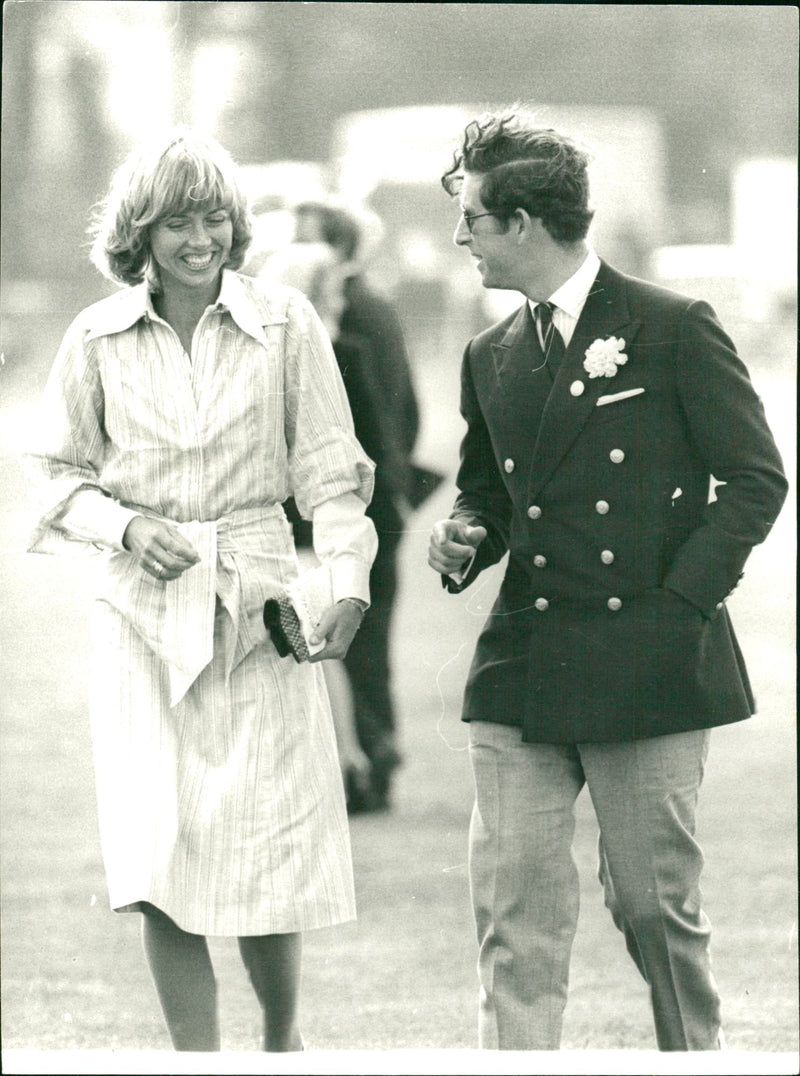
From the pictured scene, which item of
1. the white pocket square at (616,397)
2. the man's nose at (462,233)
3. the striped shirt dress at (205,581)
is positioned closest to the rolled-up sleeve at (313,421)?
the striped shirt dress at (205,581)

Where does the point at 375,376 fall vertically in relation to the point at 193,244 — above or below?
below

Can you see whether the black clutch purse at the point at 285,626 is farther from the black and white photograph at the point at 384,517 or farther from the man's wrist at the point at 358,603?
the man's wrist at the point at 358,603

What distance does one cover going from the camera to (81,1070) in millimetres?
4352

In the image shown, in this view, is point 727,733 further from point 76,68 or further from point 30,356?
point 76,68

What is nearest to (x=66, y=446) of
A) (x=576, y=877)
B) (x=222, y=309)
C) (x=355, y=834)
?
(x=222, y=309)

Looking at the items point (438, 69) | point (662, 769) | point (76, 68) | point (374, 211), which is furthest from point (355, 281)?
point (662, 769)

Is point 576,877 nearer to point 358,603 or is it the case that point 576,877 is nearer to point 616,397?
point 358,603

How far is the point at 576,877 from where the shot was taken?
14.4 feet

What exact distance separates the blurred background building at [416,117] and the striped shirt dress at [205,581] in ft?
0.81

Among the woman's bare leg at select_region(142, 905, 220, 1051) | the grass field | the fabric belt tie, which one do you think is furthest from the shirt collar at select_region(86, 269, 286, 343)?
the woman's bare leg at select_region(142, 905, 220, 1051)

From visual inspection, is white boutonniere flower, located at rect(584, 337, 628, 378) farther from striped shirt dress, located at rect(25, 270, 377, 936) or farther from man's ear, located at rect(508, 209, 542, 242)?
striped shirt dress, located at rect(25, 270, 377, 936)

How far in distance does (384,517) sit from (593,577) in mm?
536

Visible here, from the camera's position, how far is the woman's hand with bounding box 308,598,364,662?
14.1 feet

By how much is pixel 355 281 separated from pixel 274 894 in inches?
56.4
